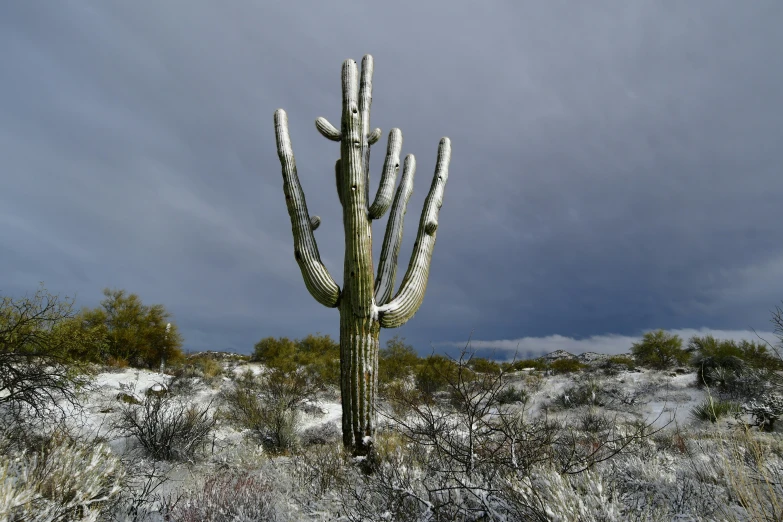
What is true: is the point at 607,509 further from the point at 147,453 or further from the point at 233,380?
the point at 233,380

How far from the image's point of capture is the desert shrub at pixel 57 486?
2.51m

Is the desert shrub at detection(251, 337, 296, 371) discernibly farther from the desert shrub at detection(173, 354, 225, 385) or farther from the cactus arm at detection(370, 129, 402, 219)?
the cactus arm at detection(370, 129, 402, 219)

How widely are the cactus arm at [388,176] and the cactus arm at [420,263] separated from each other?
68 centimetres

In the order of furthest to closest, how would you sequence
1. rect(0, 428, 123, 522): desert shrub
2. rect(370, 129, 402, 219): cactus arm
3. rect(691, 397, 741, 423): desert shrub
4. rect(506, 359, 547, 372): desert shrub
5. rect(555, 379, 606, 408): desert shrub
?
rect(506, 359, 547, 372): desert shrub → rect(555, 379, 606, 408): desert shrub → rect(691, 397, 741, 423): desert shrub → rect(370, 129, 402, 219): cactus arm → rect(0, 428, 123, 522): desert shrub

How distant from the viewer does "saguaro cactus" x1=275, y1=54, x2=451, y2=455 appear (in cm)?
491

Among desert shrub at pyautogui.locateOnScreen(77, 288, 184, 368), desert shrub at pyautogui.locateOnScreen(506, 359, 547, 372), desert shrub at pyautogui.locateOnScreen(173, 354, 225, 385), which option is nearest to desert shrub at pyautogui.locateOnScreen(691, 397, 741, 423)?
desert shrub at pyautogui.locateOnScreen(506, 359, 547, 372)

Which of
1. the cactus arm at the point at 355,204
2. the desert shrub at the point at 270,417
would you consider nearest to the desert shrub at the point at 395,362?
the desert shrub at the point at 270,417

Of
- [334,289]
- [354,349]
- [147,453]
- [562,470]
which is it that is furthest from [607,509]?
[147,453]

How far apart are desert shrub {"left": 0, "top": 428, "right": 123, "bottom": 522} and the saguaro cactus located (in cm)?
233

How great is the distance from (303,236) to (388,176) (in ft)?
5.09

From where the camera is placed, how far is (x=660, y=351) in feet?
56.6

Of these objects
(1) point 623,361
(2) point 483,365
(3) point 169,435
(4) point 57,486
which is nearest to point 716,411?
(2) point 483,365

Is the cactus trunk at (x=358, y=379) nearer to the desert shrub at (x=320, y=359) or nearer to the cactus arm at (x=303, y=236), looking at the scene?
the cactus arm at (x=303, y=236)

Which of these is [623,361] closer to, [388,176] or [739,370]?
[739,370]
